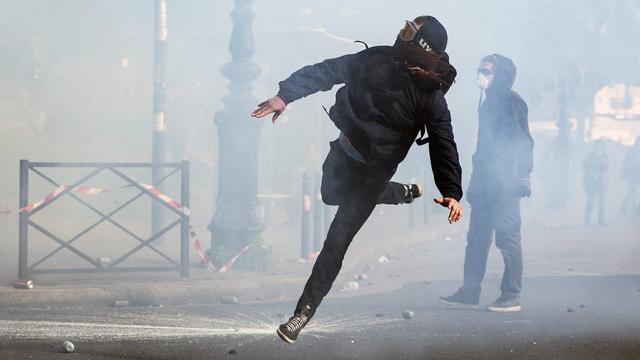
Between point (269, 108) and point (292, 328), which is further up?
point (269, 108)

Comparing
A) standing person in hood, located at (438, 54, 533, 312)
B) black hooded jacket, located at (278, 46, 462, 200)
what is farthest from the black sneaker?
black hooded jacket, located at (278, 46, 462, 200)

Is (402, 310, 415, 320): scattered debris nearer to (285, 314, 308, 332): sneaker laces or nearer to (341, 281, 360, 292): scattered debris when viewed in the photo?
(341, 281, 360, 292): scattered debris

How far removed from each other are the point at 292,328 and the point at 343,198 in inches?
21.7

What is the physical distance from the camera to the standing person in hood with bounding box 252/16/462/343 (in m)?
4.60

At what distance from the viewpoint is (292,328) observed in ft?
15.9

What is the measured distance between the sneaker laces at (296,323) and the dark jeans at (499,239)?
357 cm

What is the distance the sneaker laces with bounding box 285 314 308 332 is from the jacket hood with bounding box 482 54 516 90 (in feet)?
11.5

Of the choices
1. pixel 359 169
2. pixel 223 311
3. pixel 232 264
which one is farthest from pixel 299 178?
pixel 359 169

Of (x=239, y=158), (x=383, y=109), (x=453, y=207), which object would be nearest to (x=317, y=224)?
(x=239, y=158)

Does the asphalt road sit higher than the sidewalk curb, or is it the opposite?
the asphalt road

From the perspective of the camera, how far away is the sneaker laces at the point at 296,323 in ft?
15.9

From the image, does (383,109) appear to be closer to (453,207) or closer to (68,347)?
(453,207)

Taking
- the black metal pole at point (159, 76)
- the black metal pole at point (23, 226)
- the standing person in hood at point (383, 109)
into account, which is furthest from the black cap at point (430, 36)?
the black metal pole at point (159, 76)

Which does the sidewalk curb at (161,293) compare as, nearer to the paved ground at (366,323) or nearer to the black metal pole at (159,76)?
the paved ground at (366,323)
